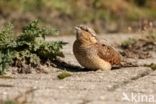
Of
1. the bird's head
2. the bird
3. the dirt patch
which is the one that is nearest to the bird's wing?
the bird

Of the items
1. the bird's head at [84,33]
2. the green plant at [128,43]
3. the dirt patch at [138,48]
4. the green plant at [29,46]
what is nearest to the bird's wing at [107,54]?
the bird's head at [84,33]

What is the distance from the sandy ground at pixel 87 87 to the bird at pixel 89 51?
137 mm

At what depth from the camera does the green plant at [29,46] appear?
8.88 m

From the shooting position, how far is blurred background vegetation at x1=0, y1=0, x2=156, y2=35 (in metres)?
14.9

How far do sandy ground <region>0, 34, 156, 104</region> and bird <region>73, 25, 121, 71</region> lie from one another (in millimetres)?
137

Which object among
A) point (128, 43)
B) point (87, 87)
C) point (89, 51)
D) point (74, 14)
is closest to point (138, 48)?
point (128, 43)

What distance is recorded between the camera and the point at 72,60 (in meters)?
10.1

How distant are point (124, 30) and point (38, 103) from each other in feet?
26.7

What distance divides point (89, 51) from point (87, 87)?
1245mm

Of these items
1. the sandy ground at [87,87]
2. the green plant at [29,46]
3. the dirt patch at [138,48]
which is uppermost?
the green plant at [29,46]

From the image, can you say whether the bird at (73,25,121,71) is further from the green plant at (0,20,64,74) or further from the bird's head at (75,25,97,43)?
the green plant at (0,20,64,74)

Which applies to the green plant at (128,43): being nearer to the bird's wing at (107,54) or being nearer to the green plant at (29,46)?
the bird's wing at (107,54)

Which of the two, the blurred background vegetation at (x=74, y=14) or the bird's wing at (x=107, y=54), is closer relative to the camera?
the bird's wing at (x=107, y=54)

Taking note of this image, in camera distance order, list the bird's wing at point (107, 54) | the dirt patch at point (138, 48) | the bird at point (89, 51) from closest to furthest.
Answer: the bird at point (89, 51), the bird's wing at point (107, 54), the dirt patch at point (138, 48)
